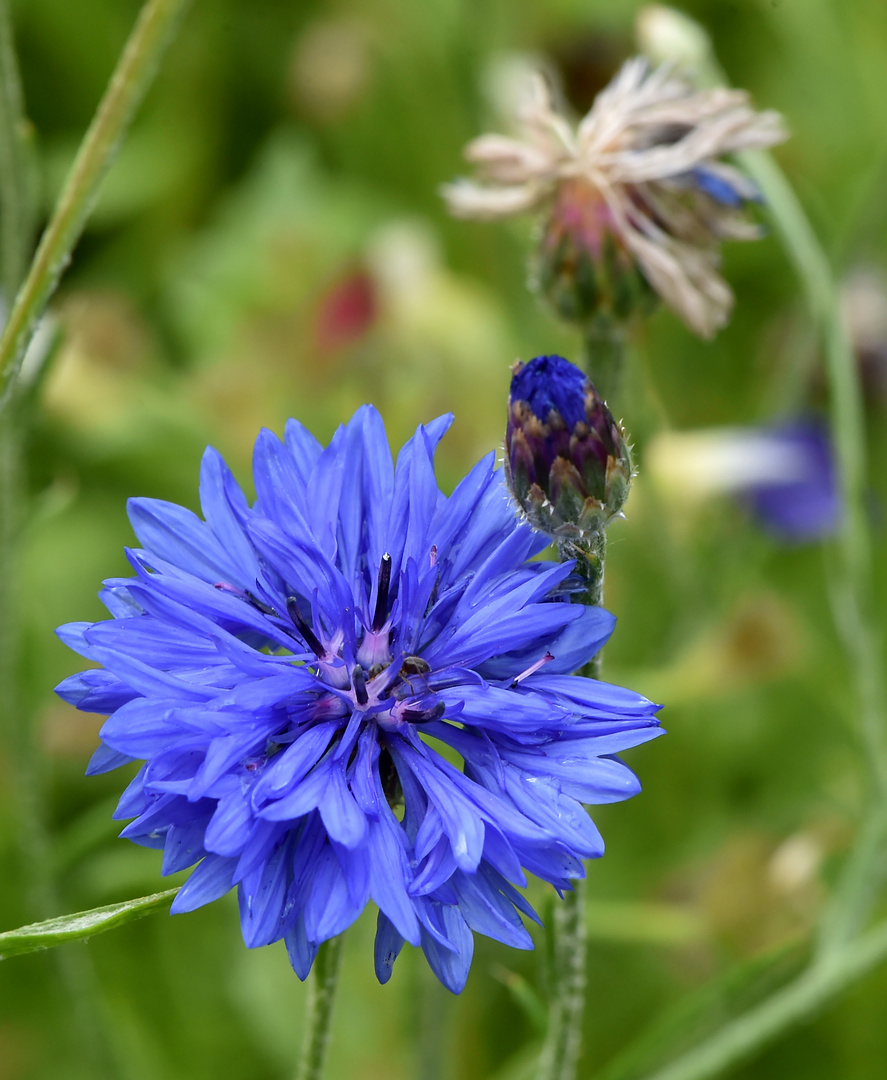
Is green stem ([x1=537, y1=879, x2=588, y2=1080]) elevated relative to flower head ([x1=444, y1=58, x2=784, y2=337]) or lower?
lower

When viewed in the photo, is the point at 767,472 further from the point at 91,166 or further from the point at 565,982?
the point at 91,166

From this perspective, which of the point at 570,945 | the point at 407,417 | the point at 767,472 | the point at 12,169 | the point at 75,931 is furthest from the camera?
the point at 407,417

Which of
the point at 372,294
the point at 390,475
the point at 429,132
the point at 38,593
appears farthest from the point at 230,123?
the point at 390,475

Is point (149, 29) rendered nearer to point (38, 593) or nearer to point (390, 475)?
point (390, 475)

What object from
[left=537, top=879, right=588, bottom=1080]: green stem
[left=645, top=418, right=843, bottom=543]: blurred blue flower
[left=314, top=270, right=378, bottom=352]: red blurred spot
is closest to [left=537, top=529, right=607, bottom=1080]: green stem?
[left=537, top=879, right=588, bottom=1080]: green stem

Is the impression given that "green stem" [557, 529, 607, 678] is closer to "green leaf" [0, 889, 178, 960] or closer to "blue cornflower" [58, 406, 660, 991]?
"blue cornflower" [58, 406, 660, 991]

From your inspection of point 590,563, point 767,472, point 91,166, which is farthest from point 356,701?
point 767,472
